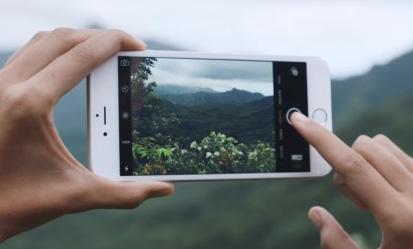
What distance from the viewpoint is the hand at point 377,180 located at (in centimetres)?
73

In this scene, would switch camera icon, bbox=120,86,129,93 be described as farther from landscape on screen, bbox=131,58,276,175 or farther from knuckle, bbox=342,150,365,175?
knuckle, bbox=342,150,365,175

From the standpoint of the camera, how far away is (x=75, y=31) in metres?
0.80

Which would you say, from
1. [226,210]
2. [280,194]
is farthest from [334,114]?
[226,210]

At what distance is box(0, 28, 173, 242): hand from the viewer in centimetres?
74

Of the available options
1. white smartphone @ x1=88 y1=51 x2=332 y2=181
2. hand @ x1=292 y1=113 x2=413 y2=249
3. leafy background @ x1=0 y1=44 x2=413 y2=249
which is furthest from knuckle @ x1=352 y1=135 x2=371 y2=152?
leafy background @ x1=0 y1=44 x2=413 y2=249

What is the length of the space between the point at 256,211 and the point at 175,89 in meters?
0.72

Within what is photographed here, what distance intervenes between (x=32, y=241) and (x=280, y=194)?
21.2 inches

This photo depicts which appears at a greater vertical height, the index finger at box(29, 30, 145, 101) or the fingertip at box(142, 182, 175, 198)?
the index finger at box(29, 30, 145, 101)

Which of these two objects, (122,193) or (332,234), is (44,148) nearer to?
(122,193)

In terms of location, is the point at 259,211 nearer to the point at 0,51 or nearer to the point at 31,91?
the point at 0,51

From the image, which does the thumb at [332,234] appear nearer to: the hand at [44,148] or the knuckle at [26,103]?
the hand at [44,148]

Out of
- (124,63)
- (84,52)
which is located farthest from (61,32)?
(124,63)

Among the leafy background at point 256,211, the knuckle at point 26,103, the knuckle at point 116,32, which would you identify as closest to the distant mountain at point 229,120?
the knuckle at point 116,32

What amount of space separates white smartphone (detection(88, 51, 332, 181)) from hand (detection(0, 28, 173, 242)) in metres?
0.12
